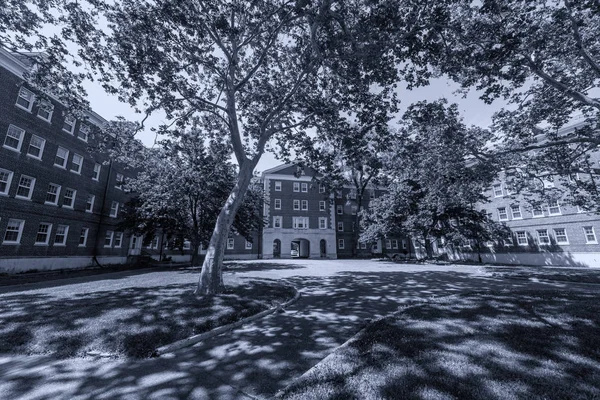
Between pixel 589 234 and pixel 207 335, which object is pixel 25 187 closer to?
pixel 207 335

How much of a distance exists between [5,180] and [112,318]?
19404 mm

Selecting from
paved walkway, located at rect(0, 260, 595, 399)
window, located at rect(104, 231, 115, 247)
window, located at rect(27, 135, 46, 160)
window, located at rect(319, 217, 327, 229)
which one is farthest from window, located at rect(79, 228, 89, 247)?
window, located at rect(319, 217, 327, 229)

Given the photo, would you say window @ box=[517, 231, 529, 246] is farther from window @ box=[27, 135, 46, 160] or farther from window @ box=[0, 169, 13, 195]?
window @ box=[0, 169, 13, 195]

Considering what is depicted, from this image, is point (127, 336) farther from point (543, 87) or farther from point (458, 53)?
point (543, 87)

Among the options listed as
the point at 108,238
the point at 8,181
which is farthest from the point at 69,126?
the point at 108,238

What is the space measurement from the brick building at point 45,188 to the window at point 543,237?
38520mm

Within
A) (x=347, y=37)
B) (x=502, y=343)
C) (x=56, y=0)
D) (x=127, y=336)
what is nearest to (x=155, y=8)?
(x=56, y=0)

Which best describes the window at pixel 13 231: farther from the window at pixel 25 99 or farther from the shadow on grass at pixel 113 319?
the shadow on grass at pixel 113 319

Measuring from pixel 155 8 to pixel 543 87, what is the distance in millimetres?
16512

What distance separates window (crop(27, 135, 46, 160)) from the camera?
18.8 meters

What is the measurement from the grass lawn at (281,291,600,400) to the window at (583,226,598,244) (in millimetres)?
24807

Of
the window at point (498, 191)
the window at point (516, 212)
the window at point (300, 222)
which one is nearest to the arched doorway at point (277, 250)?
the window at point (300, 222)

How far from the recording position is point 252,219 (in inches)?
963

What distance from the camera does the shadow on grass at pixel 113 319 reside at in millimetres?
4980
